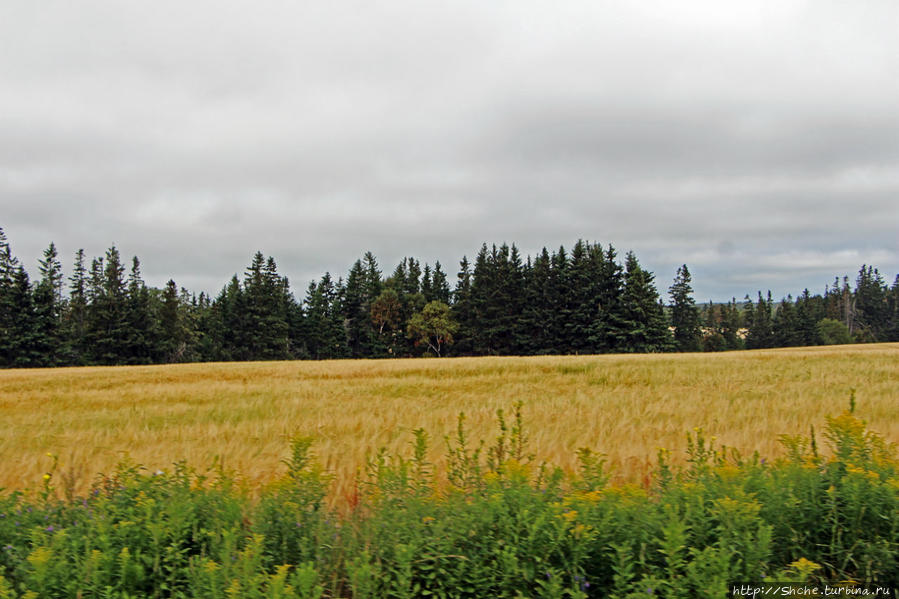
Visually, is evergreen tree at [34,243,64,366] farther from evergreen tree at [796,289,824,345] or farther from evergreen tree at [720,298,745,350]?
evergreen tree at [796,289,824,345]

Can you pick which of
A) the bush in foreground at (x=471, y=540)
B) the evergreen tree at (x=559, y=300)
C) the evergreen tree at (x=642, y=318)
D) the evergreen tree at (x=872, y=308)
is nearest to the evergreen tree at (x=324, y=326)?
the evergreen tree at (x=559, y=300)

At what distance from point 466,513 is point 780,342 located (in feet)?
388

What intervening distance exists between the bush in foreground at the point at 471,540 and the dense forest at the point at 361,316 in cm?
6524

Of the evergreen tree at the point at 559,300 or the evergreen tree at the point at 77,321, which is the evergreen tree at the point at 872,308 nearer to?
the evergreen tree at the point at 559,300

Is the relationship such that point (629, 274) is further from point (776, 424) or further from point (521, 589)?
point (521, 589)

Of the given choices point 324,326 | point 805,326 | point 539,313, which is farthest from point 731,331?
point 324,326

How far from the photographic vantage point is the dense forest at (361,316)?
6569 centimetres

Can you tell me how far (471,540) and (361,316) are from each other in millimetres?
84966

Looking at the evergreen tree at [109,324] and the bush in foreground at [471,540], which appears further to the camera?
the evergreen tree at [109,324]

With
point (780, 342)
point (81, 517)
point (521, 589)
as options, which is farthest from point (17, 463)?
point (780, 342)

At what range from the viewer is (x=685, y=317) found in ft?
287

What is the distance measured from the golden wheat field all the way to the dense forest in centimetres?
5287

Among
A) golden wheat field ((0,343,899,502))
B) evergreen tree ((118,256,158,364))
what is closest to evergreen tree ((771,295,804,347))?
golden wheat field ((0,343,899,502))

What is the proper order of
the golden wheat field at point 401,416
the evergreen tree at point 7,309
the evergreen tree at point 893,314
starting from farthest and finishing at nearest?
the evergreen tree at point 893,314
the evergreen tree at point 7,309
the golden wheat field at point 401,416
